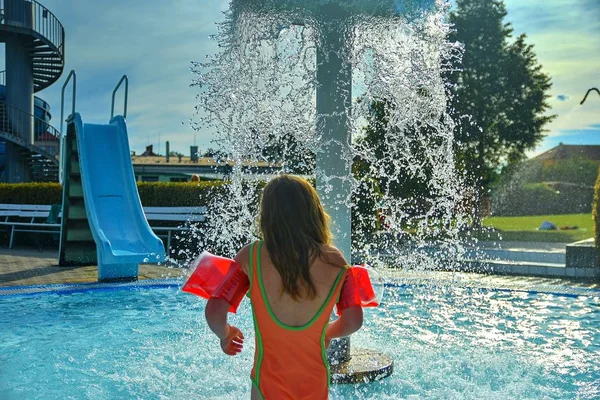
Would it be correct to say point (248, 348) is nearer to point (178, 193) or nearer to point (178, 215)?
point (178, 215)

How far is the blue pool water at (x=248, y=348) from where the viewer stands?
13.2 feet

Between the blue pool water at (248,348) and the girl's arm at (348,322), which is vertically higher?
the girl's arm at (348,322)

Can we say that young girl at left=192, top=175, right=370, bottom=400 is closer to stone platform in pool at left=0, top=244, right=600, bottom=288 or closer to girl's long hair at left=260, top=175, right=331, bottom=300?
girl's long hair at left=260, top=175, right=331, bottom=300

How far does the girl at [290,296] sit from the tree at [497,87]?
2833 cm

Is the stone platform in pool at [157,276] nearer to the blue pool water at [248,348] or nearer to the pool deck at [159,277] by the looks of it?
the pool deck at [159,277]

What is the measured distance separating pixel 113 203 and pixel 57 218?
369 centimetres

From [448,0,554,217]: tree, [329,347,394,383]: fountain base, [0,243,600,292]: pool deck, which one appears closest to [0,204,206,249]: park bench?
[0,243,600,292]: pool deck

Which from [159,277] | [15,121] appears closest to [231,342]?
[159,277]

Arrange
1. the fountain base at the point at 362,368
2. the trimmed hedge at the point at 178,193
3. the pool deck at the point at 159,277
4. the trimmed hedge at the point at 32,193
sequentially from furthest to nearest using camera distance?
the trimmed hedge at the point at 32,193 < the trimmed hedge at the point at 178,193 < the pool deck at the point at 159,277 < the fountain base at the point at 362,368

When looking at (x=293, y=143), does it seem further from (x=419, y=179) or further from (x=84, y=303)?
(x=419, y=179)

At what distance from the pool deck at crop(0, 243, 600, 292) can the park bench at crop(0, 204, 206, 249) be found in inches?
64.0

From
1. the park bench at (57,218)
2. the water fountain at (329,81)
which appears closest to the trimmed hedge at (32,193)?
the park bench at (57,218)

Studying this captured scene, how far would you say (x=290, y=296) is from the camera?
2.16 metres

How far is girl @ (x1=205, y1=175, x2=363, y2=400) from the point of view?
2.14 m
